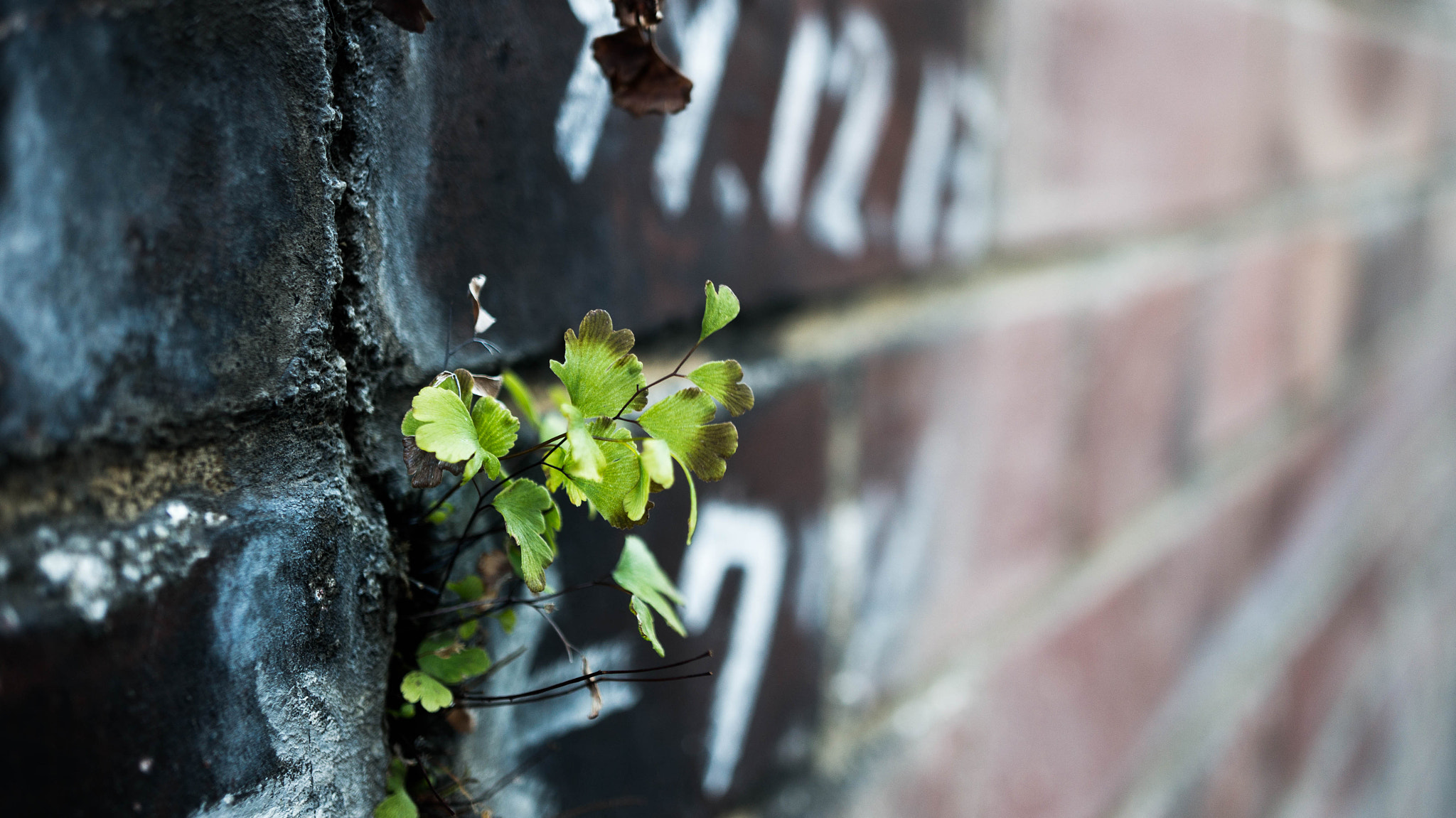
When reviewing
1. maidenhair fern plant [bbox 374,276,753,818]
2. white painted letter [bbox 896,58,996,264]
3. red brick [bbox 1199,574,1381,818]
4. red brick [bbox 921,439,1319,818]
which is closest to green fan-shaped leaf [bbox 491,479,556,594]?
maidenhair fern plant [bbox 374,276,753,818]

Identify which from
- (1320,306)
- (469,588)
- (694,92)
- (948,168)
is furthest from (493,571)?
(1320,306)

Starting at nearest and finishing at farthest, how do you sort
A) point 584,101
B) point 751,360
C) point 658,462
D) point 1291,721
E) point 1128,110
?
point 658,462, point 584,101, point 751,360, point 1128,110, point 1291,721

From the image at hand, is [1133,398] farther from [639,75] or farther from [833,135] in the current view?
[639,75]

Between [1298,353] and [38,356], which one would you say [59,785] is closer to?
[38,356]

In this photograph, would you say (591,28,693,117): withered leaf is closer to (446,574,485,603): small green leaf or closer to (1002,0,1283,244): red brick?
(446,574,485,603): small green leaf

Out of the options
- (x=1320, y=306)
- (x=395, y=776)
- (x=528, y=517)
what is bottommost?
(x=1320, y=306)
